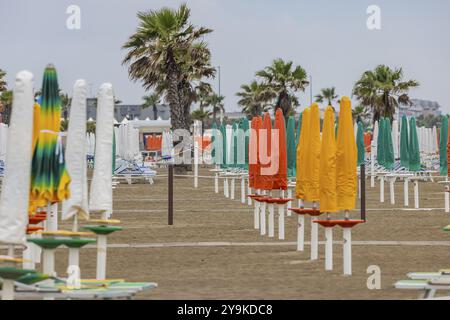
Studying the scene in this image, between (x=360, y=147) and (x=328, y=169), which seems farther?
(x=360, y=147)

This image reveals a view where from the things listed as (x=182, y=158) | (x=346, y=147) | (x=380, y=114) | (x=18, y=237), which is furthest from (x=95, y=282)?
(x=380, y=114)

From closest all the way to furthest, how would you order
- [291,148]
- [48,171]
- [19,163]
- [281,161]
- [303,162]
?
1. [19,163]
2. [48,171]
3. [303,162]
4. [281,161]
5. [291,148]

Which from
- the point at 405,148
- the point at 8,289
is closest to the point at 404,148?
the point at 405,148

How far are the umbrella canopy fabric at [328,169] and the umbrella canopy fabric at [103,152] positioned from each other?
334cm

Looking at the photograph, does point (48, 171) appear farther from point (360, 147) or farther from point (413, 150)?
point (360, 147)

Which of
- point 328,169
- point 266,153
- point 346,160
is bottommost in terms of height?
point 328,169

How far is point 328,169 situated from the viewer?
1689 cm

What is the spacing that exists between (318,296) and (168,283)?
220cm

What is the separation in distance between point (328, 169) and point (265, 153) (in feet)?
23.5

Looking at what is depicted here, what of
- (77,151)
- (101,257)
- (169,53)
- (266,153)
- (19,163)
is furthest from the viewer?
(169,53)

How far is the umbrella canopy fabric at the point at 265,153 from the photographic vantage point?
75.6ft

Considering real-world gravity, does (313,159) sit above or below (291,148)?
below

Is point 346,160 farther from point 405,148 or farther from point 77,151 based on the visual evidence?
point 405,148
